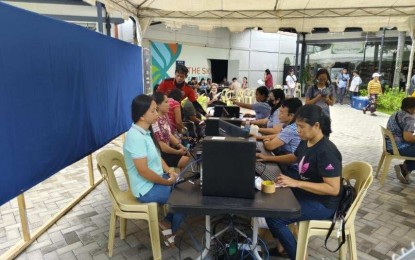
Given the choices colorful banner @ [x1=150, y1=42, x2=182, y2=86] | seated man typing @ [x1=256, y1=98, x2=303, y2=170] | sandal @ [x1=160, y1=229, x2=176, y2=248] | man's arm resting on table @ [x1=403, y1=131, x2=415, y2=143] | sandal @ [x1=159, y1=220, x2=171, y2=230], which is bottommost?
sandal @ [x1=160, y1=229, x2=176, y2=248]

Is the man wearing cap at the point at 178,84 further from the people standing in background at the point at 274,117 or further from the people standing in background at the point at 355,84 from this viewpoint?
the people standing in background at the point at 355,84

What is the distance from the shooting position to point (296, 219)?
197cm

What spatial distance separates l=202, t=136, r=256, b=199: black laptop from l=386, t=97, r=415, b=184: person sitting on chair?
287cm

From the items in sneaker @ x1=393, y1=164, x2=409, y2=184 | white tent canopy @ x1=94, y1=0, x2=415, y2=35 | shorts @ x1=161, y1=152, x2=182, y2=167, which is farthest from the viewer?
white tent canopy @ x1=94, y1=0, x2=415, y2=35

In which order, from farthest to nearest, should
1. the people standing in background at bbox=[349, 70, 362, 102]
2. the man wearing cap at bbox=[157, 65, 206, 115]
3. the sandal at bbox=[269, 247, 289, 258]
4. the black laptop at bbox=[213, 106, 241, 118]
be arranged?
the people standing in background at bbox=[349, 70, 362, 102]
the man wearing cap at bbox=[157, 65, 206, 115]
the black laptop at bbox=[213, 106, 241, 118]
the sandal at bbox=[269, 247, 289, 258]

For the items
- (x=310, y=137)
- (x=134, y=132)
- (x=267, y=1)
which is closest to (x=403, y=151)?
(x=310, y=137)

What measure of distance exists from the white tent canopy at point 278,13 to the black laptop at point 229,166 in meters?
3.22

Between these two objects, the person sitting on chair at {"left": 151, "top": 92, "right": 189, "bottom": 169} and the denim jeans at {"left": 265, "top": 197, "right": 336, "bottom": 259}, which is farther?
the person sitting on chair at {"left": 151, "top": 92, "right": 189, "bottom": 169}

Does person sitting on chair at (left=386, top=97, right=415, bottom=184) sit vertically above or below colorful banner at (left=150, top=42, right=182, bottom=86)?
below

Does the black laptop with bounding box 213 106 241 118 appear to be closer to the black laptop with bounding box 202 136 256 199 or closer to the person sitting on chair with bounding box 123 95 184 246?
the person sitting on chair with bounding box 123 95 184 246

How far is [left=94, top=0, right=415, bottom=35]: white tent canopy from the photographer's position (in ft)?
14.0

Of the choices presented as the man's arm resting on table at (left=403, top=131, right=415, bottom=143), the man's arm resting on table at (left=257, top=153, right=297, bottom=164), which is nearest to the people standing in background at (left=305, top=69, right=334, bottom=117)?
the man's arm resting on table at (left=403, top=131, right=415, bottom=143)

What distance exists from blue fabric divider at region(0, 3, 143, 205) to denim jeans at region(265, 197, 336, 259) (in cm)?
174

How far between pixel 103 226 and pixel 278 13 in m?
4.02
